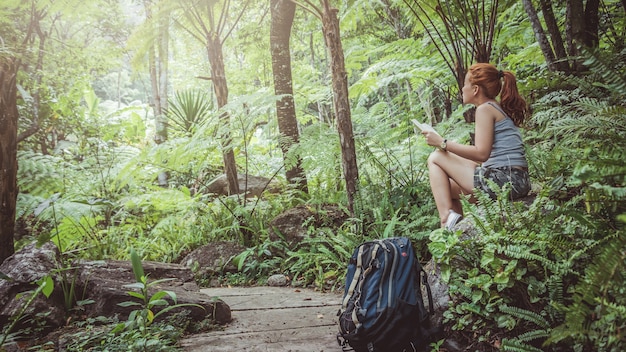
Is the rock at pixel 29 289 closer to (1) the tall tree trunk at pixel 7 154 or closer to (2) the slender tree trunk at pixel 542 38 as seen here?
(1) the tall tree trunk at pixel 7 154

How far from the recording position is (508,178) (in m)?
2.66

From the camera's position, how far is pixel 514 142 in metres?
2.79

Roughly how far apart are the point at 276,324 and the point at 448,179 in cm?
178

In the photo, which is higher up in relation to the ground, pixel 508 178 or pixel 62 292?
pixel 508 178

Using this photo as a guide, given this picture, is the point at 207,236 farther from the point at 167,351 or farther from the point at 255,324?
the point at 167,351

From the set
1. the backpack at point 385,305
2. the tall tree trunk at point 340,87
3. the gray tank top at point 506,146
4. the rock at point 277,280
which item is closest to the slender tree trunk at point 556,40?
the gray tank top at point 506,146

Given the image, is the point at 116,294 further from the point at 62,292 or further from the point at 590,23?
the point at 590,23

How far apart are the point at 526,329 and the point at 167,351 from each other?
191 cm

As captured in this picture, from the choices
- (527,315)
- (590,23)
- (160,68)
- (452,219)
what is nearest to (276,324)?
(452,219)

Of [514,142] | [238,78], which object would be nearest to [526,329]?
[514,142]

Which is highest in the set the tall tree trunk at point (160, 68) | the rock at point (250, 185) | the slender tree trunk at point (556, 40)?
the tall tree trunk at point (160, 68)

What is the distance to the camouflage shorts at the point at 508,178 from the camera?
2.66 meters

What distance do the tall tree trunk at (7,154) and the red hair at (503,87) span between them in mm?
3996

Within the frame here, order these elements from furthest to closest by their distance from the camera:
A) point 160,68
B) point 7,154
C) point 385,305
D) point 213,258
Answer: point 160,68
point 213,258
point 7,154
point 385,305
